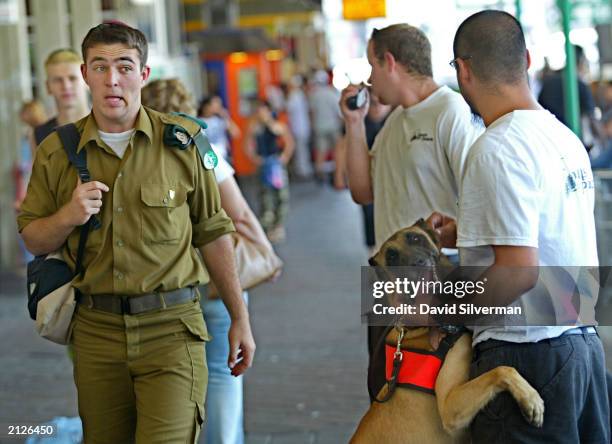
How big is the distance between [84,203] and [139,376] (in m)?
0.64

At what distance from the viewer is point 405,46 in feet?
15.4

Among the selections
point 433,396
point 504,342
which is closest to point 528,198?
point 504,342

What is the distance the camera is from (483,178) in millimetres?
3188

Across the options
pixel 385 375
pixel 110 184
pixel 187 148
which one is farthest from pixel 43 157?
pixel 385 375

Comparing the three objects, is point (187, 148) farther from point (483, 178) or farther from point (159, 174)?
point (483, 178)

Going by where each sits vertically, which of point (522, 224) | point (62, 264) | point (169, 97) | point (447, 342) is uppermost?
point (169, 97)

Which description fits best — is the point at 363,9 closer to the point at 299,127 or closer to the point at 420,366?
the point at 299,127

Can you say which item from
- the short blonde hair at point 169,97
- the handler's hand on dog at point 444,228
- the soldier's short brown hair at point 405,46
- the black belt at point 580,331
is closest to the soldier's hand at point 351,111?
the soldier's short brown hair at point 405,46

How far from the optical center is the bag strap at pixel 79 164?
3631mm

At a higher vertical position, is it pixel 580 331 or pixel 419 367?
pixel 580 331

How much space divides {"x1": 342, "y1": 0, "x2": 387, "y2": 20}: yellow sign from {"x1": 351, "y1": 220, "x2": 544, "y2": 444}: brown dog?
1754cm

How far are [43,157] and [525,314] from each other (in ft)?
5.63

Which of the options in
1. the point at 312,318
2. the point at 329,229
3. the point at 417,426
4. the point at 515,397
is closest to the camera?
the point at 515,397

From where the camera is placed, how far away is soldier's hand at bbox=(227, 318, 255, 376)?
12.9 ft
